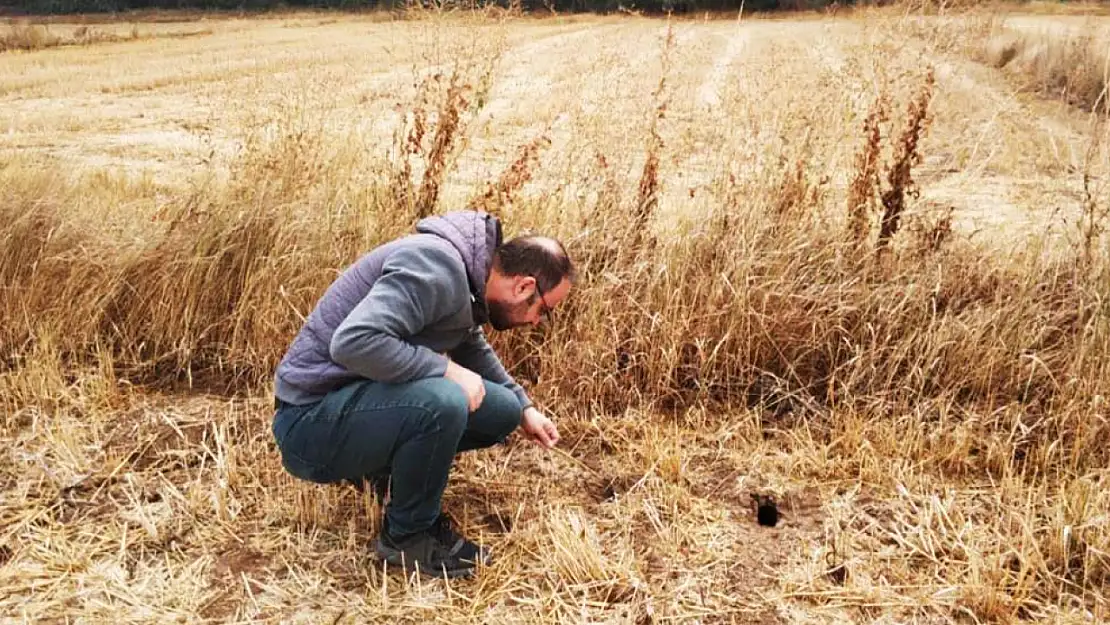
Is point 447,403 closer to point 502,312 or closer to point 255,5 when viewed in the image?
point 502,312

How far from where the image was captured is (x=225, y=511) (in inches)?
112

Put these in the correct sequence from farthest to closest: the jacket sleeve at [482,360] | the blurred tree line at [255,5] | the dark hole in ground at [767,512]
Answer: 1. the blurred tree line at [255,5]
2. the dark hole in ground at [767,512]
3. the jacket sleeve at [482,360]

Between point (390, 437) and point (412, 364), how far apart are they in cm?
22

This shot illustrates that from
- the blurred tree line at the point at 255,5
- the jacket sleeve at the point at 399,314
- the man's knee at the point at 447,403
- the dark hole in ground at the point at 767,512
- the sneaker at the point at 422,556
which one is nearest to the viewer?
the jacket sleeve at the point at 399,314

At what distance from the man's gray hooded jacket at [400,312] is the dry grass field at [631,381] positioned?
57 centimetres

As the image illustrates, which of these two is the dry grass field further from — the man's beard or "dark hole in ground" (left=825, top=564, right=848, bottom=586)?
the man's beard

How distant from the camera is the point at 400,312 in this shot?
2.27 meters

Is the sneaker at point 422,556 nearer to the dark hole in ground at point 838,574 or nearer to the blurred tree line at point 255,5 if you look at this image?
the dark hole in ground at point 838,574

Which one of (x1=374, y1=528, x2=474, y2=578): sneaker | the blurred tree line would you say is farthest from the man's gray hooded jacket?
the blurred tree line

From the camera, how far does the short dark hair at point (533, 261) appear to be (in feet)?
7.89

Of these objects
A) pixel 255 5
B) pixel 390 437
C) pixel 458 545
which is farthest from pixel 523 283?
pixel 255 5

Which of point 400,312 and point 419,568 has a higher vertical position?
point 400,312

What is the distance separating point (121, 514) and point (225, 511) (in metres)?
0.31

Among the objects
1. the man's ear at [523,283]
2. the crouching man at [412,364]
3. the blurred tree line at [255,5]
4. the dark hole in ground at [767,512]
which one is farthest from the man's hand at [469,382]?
the blurred tree line at [255,5]
